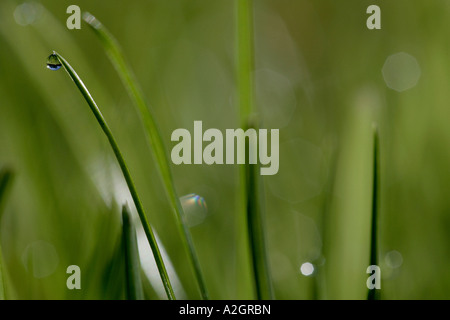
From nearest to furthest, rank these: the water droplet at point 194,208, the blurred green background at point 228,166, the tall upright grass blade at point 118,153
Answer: the tall upright grass blade at point 118,153 → the blurred green background at point 228,166 → the water droplet at point 194,208

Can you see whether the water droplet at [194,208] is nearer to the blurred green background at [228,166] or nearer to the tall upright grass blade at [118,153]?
the blurred green background at [228,166]

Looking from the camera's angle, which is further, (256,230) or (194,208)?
(194,208)

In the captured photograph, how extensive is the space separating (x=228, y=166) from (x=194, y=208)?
116 millimetres

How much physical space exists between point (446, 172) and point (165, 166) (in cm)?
40

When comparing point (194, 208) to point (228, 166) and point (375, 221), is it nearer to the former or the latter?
point (228, 166)

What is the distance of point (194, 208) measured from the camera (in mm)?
618

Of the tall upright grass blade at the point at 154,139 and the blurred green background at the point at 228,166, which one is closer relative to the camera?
the tall upright grass blade at the point at 154,139

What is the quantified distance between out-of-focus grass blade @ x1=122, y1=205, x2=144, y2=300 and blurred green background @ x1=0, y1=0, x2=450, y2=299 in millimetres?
69

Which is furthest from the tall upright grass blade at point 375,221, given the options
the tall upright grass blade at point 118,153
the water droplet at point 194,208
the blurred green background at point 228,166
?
the water droplet at point 194,208

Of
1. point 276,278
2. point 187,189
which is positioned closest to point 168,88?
point 187,189

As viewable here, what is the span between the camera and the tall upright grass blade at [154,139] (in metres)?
0.36

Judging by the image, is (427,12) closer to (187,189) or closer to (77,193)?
(187,189)

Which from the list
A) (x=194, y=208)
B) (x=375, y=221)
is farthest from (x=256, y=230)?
(x=194, y=208)

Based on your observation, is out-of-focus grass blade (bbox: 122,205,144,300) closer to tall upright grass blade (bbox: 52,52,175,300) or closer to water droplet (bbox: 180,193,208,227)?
tall upright grass blade (bbox: 52,52,175,300)
